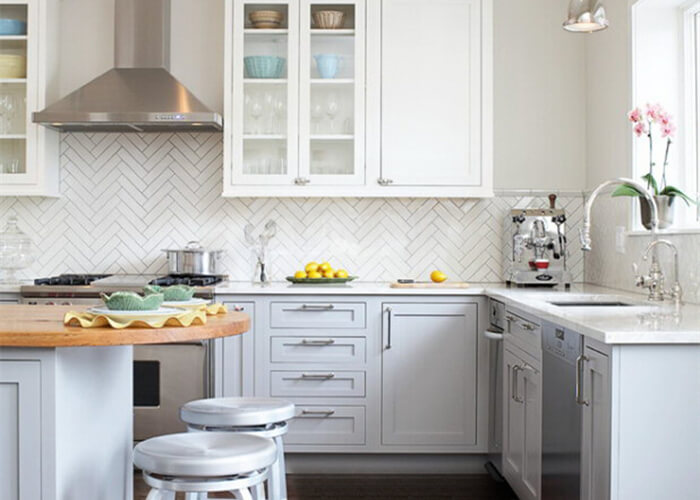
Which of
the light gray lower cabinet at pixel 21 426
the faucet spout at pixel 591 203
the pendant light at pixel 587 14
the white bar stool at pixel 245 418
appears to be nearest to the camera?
Answer: the light gray lower cabinet at pixel 21 426

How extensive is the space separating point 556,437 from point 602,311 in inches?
19.1

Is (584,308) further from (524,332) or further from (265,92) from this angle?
(265,92)

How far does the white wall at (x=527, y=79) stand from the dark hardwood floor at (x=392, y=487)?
1661 millimetres

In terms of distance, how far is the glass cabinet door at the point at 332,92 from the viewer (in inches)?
175

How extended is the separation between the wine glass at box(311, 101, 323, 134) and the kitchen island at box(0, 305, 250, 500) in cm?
217

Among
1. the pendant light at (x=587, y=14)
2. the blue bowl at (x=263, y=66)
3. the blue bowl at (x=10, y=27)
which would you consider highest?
the blue bowl at (x=10, y=27)

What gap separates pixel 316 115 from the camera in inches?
Result: 177

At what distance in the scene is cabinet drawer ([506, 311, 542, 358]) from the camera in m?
3.20

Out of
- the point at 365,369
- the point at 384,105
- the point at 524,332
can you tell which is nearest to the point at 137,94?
the point at 384,105

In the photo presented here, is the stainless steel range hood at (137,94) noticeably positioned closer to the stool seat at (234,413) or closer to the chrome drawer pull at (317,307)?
the chrome drawer pull at (317,307)

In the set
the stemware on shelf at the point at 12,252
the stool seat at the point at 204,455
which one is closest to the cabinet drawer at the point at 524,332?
the stool seat at the point at 204,455

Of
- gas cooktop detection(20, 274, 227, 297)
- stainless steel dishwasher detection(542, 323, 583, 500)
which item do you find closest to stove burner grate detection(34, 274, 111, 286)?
gas cooktop detection(20, 274, 227, 297)

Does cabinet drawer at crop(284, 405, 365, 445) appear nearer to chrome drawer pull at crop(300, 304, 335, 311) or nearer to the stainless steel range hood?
chrome drawer pull at crop(300, 304, 335, 311)

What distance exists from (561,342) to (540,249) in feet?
5.26
